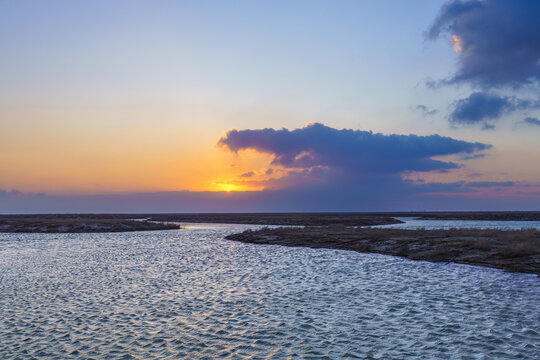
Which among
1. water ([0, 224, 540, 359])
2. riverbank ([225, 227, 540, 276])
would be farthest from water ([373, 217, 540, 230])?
water ([0, 224, 540, 359])

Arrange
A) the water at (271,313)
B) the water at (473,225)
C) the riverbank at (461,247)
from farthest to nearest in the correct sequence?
the water at (473,225) → the riverbank at (461,247) → the water at (271,313)

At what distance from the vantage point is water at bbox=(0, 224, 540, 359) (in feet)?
39.8

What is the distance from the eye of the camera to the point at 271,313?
16.6 metres

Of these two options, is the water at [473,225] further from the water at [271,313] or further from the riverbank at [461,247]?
the water at [271,313]

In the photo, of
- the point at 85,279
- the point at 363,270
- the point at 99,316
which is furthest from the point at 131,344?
the point at 363,270

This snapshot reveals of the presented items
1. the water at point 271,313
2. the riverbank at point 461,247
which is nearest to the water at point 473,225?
the riverbank at point 461,247

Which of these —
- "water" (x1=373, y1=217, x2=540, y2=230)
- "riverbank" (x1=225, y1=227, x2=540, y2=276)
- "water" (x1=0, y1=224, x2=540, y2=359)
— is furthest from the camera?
"water" (x1=373, y1=217, x2=540, y2=230)

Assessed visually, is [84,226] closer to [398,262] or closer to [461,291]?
[398,262]

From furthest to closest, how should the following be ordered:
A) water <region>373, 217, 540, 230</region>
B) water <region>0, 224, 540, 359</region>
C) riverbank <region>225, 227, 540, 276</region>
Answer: water <region>373, 217, 540, 230</region>, riverbank <region>225, 227, 540, 276</region>, water <region>0, 224, 540, 359</region>

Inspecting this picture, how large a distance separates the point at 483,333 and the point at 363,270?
49.3 feet

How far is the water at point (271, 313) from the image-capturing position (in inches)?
478

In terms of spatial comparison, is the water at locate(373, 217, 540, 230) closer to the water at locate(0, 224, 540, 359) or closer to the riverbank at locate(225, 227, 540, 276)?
the riverbank at locate(225, 227, 540, 276)

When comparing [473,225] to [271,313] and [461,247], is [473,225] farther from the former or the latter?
[271,313]

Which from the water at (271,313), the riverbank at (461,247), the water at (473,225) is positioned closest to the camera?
the water at (271,313)
